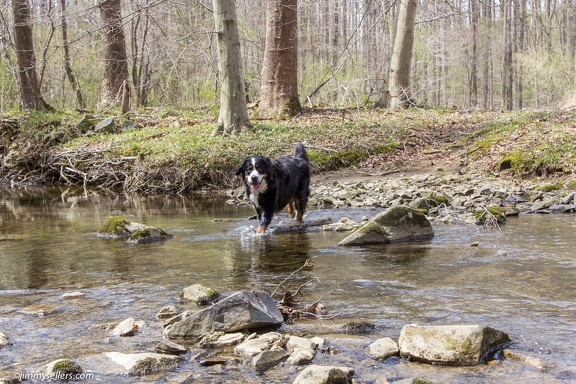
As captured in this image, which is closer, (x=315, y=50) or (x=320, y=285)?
(x=320, y=285)

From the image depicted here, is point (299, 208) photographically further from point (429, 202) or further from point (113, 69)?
point (113, 69)

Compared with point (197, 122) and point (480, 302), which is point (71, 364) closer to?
point (480, 302)

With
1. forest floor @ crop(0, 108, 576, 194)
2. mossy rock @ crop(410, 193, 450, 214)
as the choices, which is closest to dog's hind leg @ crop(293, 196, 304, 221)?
mossy rock @ crop(410, 193, 450, 214)

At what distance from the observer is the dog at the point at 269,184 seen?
7316 mm

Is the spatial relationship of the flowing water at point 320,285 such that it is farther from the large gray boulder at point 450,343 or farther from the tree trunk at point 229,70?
the tree trunk at point 229,70

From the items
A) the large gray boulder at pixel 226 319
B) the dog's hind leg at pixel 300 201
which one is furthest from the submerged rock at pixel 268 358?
the dog's hind leg at pixel 300 201

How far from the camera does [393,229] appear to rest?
21.2 feet

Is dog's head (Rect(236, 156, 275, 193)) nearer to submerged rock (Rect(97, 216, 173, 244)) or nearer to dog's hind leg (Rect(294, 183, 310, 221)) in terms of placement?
dog's hind leg (Rect(294, 183, 310, 221))

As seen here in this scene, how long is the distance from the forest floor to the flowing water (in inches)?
167

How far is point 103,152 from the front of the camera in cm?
1466

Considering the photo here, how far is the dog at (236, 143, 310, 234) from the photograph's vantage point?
288 inches

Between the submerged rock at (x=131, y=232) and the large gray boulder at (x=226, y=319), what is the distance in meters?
3.66

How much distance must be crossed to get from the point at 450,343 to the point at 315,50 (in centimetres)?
3143

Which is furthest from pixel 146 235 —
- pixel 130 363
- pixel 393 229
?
pixel 130 363
